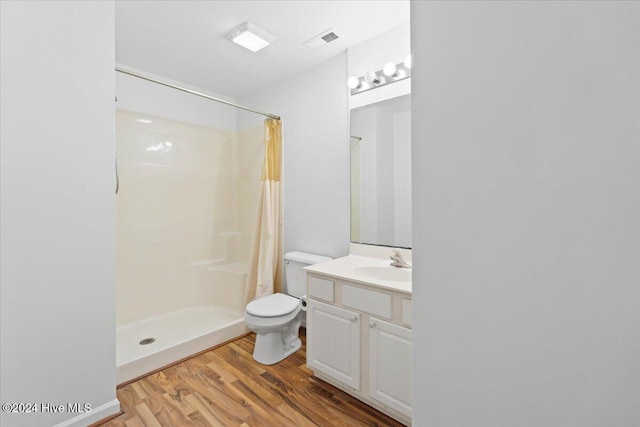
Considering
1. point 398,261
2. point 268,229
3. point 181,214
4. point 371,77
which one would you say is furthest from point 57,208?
point 371,77

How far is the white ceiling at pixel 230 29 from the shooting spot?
181cm

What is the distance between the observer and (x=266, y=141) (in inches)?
108

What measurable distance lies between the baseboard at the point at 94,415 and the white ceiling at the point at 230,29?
2373 millimetres

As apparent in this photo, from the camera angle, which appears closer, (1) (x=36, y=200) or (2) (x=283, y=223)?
(1) (x=36, y=200)

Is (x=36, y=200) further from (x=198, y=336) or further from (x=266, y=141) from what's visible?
(x=266, y=141)

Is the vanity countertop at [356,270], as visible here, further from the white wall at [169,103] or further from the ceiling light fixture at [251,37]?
the white wall at [169,103]

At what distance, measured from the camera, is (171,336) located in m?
2.35

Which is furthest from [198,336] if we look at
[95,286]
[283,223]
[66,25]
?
[66,25]

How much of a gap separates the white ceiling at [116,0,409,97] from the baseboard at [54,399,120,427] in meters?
2.37

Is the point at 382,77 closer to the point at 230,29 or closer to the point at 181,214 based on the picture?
the point at 230,29

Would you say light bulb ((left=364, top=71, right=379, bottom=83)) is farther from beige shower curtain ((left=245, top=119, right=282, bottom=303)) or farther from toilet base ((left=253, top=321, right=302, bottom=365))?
toilet base ((left=253, top=321, right=302, bottom=365))

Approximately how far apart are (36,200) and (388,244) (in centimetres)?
201

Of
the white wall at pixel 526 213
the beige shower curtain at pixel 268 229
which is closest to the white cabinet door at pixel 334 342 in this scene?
the beige shower curtain at pixel 268 229

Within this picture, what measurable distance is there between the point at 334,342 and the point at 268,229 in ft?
4.18
